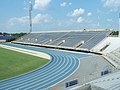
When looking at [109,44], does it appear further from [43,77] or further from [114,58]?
[43,77]

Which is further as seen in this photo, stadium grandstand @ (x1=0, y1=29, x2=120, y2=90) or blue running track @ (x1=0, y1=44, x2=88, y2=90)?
blue running track @ (x1=0, y1=44, x2=88, y2=90)

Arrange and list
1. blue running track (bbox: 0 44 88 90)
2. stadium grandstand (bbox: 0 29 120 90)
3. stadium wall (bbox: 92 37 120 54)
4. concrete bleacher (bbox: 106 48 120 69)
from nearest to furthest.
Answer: stadium grandstand (bbox: 0 29 120 90) → blue running track (bbox: 0 44 88 90) → concrete bleacher (bbox: 106 48 120 69) → stadium wall (bbox: 92 37 120 54)

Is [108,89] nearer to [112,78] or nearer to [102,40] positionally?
[112,78]

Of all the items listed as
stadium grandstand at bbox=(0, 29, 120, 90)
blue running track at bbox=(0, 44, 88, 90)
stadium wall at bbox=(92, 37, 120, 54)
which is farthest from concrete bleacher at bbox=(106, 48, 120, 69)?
blue running track at bbox=(0, 44, 88, 90)

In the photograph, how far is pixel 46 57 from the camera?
23.6 meters

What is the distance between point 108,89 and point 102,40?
19.6 metres

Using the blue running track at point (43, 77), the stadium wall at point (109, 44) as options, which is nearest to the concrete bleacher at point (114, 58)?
the stadium wall at point (109, 44)

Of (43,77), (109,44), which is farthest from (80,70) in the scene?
(109,44)

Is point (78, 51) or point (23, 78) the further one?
point (78, 51)

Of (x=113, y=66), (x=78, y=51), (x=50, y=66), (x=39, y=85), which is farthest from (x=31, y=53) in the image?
(x=39, y=85)

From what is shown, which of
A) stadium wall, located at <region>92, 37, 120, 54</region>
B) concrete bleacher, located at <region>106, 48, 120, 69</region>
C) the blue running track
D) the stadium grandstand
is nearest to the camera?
the stadium grandstand

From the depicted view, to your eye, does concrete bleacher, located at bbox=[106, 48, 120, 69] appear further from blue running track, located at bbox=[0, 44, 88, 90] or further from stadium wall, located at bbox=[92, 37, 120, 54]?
blue running track, located at bbox=[0, 44, 88, 90]

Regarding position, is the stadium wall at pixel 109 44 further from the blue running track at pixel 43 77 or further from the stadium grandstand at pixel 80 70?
the blue running track at pixel 43 77

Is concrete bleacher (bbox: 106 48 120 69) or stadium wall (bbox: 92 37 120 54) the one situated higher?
stadium wall (bbox: 92 37 120 54)
